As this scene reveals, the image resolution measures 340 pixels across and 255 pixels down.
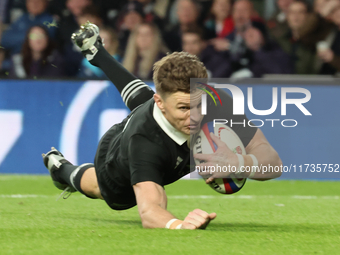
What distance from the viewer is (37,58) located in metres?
8.14

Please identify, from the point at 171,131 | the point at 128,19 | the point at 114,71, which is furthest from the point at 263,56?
the point at 171,131

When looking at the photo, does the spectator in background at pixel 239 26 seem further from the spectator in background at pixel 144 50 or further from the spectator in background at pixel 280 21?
the spectator in background at pixel 144 50

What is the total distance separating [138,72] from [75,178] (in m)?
3.68

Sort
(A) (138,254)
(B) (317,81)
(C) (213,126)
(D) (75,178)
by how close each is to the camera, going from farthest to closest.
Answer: (B) (317,81), (D) (75,178), (C) (213,126), (A) (138,254)

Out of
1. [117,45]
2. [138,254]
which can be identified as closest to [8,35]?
[117,45]

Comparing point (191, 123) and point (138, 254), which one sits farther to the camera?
point (191, 123)

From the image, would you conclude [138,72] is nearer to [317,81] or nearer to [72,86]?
[72,86]

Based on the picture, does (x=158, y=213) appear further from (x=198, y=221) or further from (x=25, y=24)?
(x=25, y=24)

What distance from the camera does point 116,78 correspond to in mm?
4707

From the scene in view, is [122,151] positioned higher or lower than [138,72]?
higher

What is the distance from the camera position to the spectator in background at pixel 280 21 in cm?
811

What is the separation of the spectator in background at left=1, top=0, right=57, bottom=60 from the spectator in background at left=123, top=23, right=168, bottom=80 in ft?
3.97

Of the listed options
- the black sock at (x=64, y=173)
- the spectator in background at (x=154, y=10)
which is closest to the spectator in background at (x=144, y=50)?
the spectator in background at (x=154, y=10)

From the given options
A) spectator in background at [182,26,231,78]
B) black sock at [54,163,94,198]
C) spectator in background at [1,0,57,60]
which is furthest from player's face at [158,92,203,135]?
spectator in background at [1,0,57,60]
